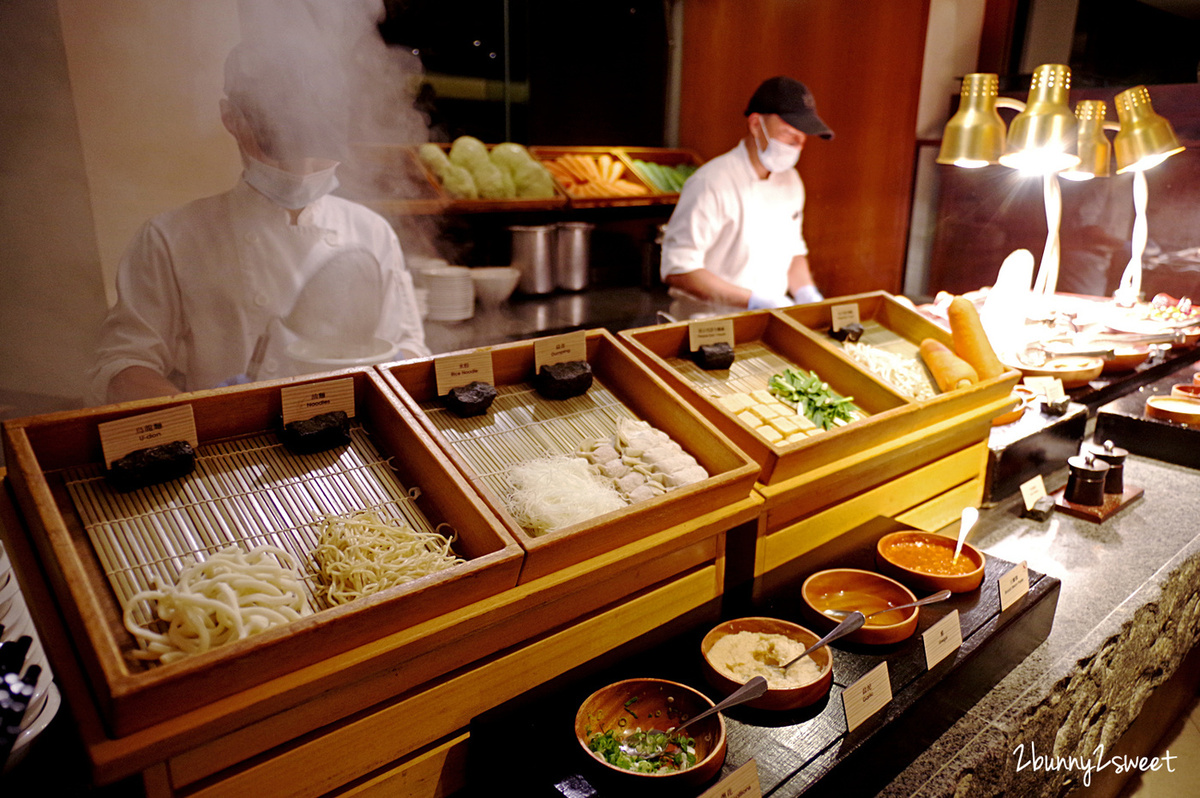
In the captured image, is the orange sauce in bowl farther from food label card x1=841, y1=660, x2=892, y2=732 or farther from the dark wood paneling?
the dark wood paneling

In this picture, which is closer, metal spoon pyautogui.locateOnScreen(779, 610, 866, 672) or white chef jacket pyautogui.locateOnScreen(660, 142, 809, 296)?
metal spoon pyautogui.locateOnScreen(779, 610, 866, 672)

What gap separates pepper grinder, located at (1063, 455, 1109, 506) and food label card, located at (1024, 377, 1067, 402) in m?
0.28

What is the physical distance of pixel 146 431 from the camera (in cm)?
143

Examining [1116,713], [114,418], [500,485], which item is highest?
[114,418]

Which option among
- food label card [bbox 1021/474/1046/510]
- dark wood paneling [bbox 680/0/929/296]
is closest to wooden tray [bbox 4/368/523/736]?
food label card [bbox 1021/474/1046/510]

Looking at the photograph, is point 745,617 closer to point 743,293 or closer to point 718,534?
point 718,534

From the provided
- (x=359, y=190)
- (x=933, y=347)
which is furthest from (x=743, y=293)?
(x=359, y=190)

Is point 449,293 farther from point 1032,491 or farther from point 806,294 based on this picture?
point 1032,491

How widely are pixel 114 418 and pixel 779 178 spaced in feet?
13.2

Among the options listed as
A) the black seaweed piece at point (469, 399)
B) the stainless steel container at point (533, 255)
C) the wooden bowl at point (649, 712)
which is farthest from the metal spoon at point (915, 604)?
the stainless steel container at point (533, 255)

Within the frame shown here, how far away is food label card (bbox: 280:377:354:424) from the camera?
63.1 inches

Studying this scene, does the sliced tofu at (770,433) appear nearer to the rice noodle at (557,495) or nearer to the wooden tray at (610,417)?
the wooden tray at (610,417)

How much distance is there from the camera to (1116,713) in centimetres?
220

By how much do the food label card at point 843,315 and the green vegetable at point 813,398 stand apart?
454mm
